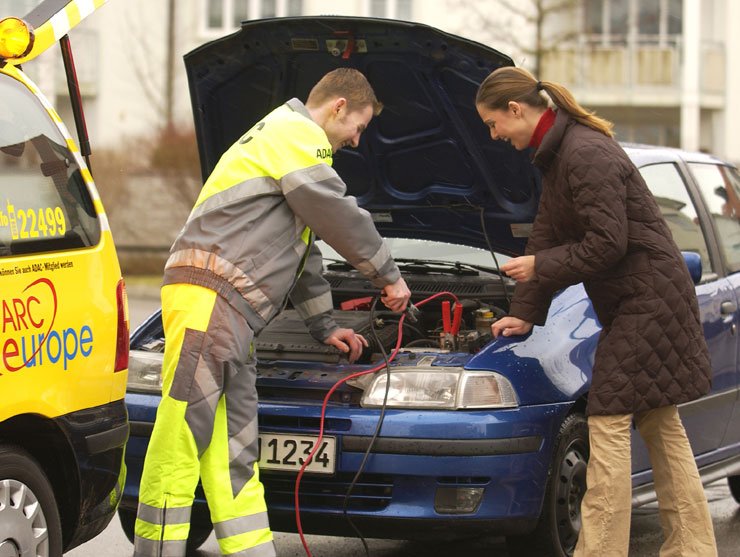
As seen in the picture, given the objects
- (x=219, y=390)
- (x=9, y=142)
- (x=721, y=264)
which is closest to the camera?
(x=9, y=142)

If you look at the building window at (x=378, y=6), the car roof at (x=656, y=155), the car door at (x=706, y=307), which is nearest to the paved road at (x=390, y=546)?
the car door at (x=706, y=307)

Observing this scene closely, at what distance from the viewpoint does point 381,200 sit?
6.05 meters

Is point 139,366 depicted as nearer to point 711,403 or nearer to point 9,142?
point 9,142

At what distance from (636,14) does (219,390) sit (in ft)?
103

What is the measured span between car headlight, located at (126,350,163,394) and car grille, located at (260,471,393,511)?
1.94 feet

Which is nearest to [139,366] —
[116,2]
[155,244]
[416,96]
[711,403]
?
[416,96]

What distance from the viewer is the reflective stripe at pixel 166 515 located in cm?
425

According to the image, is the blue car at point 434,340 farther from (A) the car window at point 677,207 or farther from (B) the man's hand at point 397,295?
(B) the man's hand at point 397,295

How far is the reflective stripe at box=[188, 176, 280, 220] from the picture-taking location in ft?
14.3

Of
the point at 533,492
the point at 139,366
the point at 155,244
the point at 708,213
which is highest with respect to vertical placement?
the point at 708,213

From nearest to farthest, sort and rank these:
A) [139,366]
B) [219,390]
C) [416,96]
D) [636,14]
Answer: [219,390], [139,366], [416,96], [636,14]

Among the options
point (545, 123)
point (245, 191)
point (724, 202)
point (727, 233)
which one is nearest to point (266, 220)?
point (245, 191)

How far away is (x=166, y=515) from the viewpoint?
13.9 feet

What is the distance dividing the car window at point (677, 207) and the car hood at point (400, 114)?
682 millimetres
